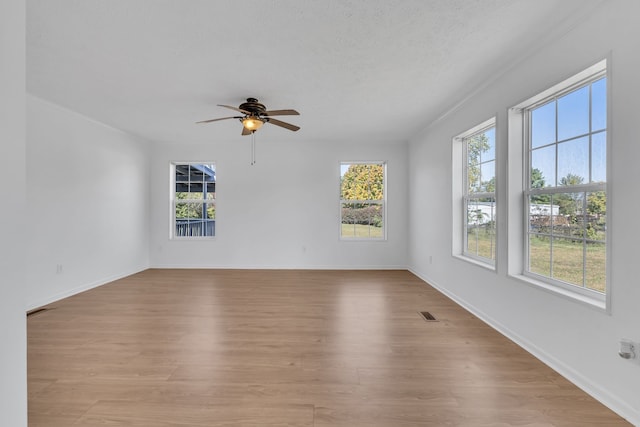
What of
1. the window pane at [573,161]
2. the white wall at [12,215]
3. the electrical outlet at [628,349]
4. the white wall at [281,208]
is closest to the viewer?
the white wall at [12,215]

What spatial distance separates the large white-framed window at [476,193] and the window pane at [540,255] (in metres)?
0.50

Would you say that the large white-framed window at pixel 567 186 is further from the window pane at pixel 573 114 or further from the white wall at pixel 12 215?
the white wall at pixel 12 215

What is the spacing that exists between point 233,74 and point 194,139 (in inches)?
119

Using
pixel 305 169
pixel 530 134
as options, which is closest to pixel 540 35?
pixel 530 134

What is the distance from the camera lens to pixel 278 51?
7.88 ft

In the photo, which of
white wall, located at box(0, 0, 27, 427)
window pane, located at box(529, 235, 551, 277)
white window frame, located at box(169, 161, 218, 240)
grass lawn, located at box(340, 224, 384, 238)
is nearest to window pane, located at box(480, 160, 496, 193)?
window pane, located at box(529, 235, 551, 277)

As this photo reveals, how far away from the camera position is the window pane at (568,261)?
6.78ft

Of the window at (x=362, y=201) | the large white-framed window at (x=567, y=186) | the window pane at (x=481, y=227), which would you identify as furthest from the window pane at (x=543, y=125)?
the window at (x=362, y=201)

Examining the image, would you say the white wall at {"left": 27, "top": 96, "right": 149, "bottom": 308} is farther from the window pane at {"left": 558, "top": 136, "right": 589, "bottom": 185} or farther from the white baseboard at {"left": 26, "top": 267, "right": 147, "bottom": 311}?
the window pane at {"left": 558, "top": 136, "right": 589, "bottom": 185}

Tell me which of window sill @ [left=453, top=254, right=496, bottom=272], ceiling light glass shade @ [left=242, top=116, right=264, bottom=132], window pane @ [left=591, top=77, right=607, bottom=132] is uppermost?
ceiling light glass shade @ [left=242, top=116, right=264, bottom=132]

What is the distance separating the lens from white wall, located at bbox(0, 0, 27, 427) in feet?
3.70

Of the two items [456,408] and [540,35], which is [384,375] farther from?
[540,35]

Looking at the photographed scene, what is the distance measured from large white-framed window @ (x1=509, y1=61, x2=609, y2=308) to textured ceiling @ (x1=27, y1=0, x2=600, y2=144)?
20.5 inches

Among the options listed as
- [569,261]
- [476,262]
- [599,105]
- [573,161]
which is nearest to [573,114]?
[599,105]
